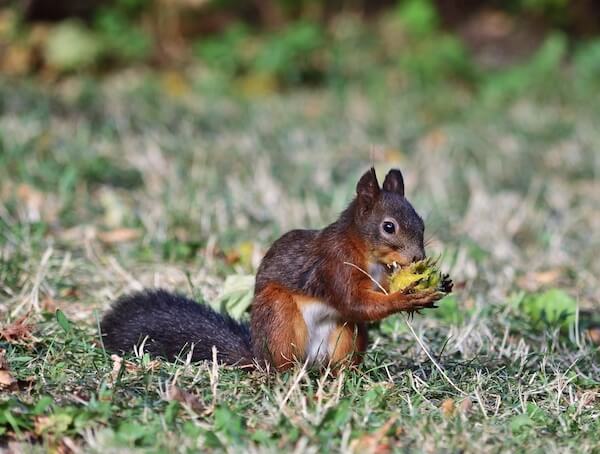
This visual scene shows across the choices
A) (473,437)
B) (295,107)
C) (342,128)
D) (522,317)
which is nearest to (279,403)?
(473,437)

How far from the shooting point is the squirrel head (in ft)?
10.2

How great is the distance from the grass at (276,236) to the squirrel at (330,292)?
0.09 meters

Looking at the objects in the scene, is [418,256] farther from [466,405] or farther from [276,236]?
[276,236]

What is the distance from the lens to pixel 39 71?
28.9 ft

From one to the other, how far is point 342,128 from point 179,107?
1268mm

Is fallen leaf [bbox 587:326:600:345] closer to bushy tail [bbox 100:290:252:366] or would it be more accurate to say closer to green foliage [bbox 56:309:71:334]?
bushy tail [bbox 100:290:252:366]

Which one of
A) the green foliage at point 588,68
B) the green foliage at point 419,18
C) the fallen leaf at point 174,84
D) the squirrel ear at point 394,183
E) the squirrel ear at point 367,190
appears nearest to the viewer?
the squirrel ear at point 367,190

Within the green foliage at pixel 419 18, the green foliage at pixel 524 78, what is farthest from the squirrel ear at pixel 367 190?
the green foliage at pixel 419 18

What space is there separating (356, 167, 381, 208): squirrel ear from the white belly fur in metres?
0.35

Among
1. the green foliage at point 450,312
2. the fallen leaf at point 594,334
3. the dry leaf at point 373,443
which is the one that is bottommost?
the fallen leaf at point 594,334

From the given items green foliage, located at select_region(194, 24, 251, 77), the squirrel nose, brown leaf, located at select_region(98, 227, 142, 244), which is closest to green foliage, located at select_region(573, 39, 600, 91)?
green foliage, located at select_region(194, 24, 251, 77)

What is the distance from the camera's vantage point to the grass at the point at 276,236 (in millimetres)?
2881

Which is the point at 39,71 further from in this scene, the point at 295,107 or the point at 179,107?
the point at 295,107

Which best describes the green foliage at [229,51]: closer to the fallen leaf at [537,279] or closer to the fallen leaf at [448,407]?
the fallen leaf at [537,279]
